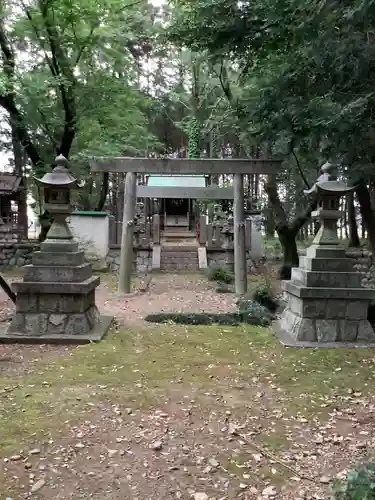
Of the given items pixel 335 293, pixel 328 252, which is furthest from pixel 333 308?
pixel 328 252

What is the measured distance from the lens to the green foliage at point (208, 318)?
6934 millimetres

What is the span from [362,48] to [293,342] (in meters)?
3.54

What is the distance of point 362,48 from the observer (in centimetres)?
371

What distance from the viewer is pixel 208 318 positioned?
23.5 ft

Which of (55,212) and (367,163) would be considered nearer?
(367,163)

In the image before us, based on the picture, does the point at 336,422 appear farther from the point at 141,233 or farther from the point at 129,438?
the point at 141,233

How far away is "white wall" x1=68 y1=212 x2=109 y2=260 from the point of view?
14.7 metres

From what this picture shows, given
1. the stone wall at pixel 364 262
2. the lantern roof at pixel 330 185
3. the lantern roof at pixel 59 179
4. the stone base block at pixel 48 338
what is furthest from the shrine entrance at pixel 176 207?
the stone base block at pixel 48 338

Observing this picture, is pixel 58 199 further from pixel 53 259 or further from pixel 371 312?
pixel 371 312

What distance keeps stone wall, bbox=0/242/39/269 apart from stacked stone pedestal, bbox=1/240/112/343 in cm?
906

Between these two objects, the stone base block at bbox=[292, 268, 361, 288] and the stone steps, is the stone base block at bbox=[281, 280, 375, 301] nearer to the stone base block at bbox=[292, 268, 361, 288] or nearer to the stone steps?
the stone base block at bbox=[292, 268, 361, 288]

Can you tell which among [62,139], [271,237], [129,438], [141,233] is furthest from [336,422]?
[271,237]

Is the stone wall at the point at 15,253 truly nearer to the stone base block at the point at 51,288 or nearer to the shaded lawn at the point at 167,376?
the stone base block at the point at 51,288

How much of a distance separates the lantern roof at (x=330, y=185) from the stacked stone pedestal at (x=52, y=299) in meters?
3.43
